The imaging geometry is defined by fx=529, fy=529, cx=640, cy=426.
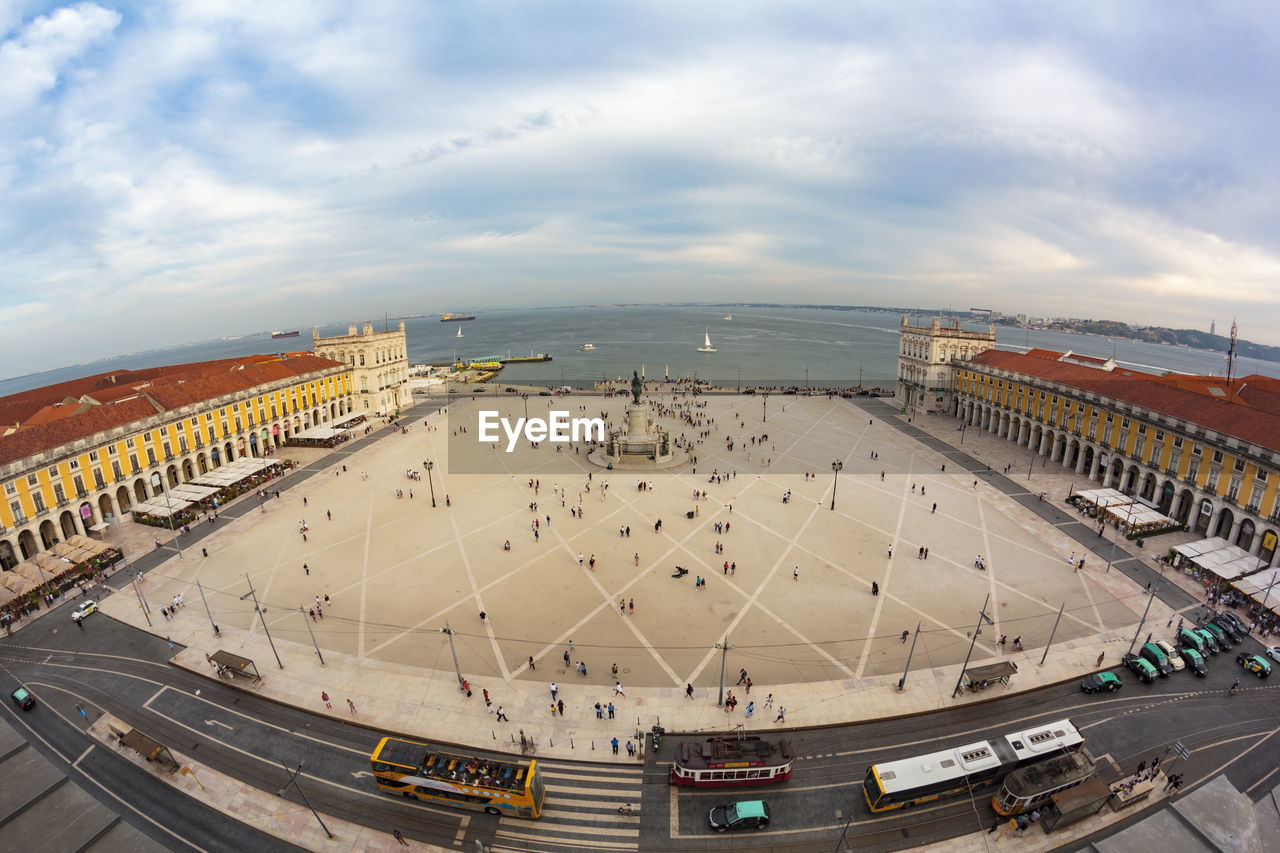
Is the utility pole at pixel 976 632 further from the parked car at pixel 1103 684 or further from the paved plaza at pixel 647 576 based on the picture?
the parked car at pixel 1103 684

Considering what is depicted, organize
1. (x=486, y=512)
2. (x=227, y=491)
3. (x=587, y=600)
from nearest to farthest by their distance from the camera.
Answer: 1. (x=587, y=600)
2. (x=486, y=512)
3. (x=227, y=491)

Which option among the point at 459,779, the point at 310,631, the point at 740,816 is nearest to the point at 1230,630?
the point at 740,816

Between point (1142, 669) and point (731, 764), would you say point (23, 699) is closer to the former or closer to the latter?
point (731, 764)

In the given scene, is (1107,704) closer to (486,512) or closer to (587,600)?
(587,600)

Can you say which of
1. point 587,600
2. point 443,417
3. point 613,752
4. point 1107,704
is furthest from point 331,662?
point 443,417

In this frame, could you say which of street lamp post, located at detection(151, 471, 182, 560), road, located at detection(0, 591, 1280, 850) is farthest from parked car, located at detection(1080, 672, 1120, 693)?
street lamp post, located at detection(151, 471, 182, 560)

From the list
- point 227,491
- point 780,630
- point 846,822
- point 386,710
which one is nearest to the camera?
point 846,822

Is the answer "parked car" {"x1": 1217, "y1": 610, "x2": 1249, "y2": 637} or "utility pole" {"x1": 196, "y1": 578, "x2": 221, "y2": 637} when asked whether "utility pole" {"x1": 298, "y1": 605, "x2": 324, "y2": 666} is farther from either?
"parked car" {"x1": 1217, "y1": 610, "x2": 1249, "y2": 637}
